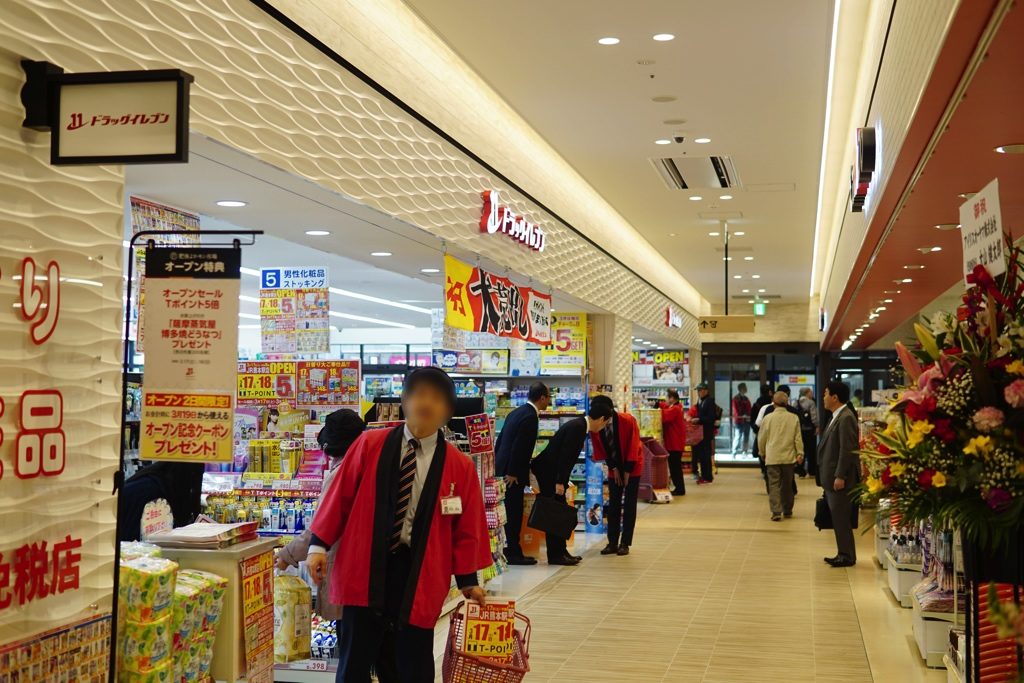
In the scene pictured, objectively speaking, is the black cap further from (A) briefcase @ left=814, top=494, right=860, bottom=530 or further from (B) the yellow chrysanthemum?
(A) briefcase @ left=814, top=494, right=860, bottom=530

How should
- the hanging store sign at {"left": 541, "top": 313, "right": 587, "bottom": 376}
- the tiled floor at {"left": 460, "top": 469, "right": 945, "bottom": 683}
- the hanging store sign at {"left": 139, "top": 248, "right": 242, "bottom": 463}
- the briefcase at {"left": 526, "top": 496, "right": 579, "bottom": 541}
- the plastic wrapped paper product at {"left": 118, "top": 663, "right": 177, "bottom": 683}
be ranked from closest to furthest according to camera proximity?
the plastic wrapped paper product at {"left": 118, "top": 663, "right": 177, "bottom": 683}
the hanging store sign at {"left": 139, "top": 248, "right": 242, "bottom": 463}
the tiled floor at {"left": 460, "top": 469, "right": 945, "bottom": 683}
the briefcase at {"left": 526, "top": 496, "right": 579, "bottom": 541}
the hanging store sign at {"left": 541, "top": 313, "right": 587, "bottom": 376}

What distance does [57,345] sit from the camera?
11.3 feet

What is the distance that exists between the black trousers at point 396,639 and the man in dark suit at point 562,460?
5.22 meters

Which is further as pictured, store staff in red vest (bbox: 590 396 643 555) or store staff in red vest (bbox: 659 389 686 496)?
store staff in red vest (bbox: 659 389 686 496)

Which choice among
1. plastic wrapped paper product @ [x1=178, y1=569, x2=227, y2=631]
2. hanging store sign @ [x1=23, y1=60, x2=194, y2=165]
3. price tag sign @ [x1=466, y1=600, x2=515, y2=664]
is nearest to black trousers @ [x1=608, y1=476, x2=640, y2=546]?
price tag sign @ [x1=466, y1=600, x2=515, y2=664]

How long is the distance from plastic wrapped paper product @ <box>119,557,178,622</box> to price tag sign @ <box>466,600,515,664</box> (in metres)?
1.21

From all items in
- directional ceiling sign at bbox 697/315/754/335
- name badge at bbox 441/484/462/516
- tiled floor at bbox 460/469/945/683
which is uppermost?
directional ceiling sign at bbox 697/315/754/335

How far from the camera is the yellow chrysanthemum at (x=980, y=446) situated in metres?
3.24

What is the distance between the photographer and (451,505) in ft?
13.7

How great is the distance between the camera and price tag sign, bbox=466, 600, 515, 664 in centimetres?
426

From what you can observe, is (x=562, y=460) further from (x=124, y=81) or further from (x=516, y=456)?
(x=124, y=81)

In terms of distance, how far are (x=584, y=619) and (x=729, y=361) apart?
60.7ft

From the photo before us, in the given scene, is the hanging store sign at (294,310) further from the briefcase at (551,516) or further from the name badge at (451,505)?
the name badge at (451,505)

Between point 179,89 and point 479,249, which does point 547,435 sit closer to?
point 479,249
